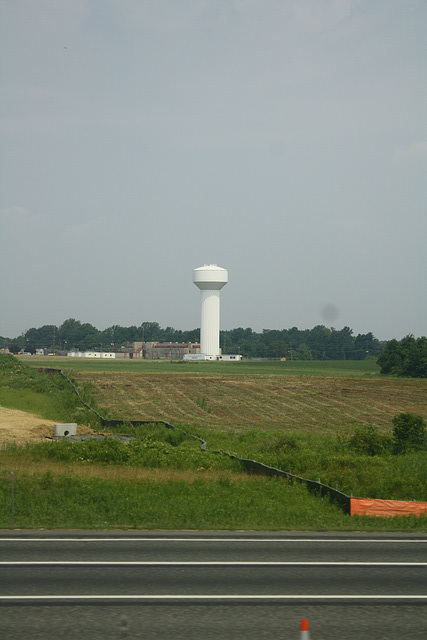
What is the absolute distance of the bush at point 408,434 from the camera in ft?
131

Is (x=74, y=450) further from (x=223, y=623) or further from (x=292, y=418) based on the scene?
(x=292, y=418)

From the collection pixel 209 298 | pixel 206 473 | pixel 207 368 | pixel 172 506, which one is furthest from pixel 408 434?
pixel 209 298

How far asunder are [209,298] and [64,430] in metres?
155

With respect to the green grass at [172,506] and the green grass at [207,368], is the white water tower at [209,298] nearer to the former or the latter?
the green grass at [207,368]

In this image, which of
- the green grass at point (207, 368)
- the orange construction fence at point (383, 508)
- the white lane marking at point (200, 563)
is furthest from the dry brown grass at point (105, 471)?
the green grass at point (207, 368)

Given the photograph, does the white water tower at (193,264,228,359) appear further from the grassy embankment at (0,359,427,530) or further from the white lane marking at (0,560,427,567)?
the white lane marking at (0,560,427,567)

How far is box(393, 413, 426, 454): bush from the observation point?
39.8 m

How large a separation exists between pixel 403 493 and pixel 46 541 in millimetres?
15293

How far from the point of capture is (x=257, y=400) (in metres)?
76.1

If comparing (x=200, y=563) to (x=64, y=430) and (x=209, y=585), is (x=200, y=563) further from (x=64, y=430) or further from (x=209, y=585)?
(x=64, y=430)

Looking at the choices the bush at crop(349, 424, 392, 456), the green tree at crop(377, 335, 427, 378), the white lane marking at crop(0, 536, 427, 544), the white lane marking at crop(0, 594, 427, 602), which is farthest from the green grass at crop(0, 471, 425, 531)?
the green tree at crop(377, 335, 427, 378)

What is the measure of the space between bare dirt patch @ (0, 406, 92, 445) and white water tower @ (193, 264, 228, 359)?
463 ft

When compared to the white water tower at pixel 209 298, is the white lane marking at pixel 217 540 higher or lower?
lower

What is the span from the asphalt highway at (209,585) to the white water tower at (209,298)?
17779 centimetres
